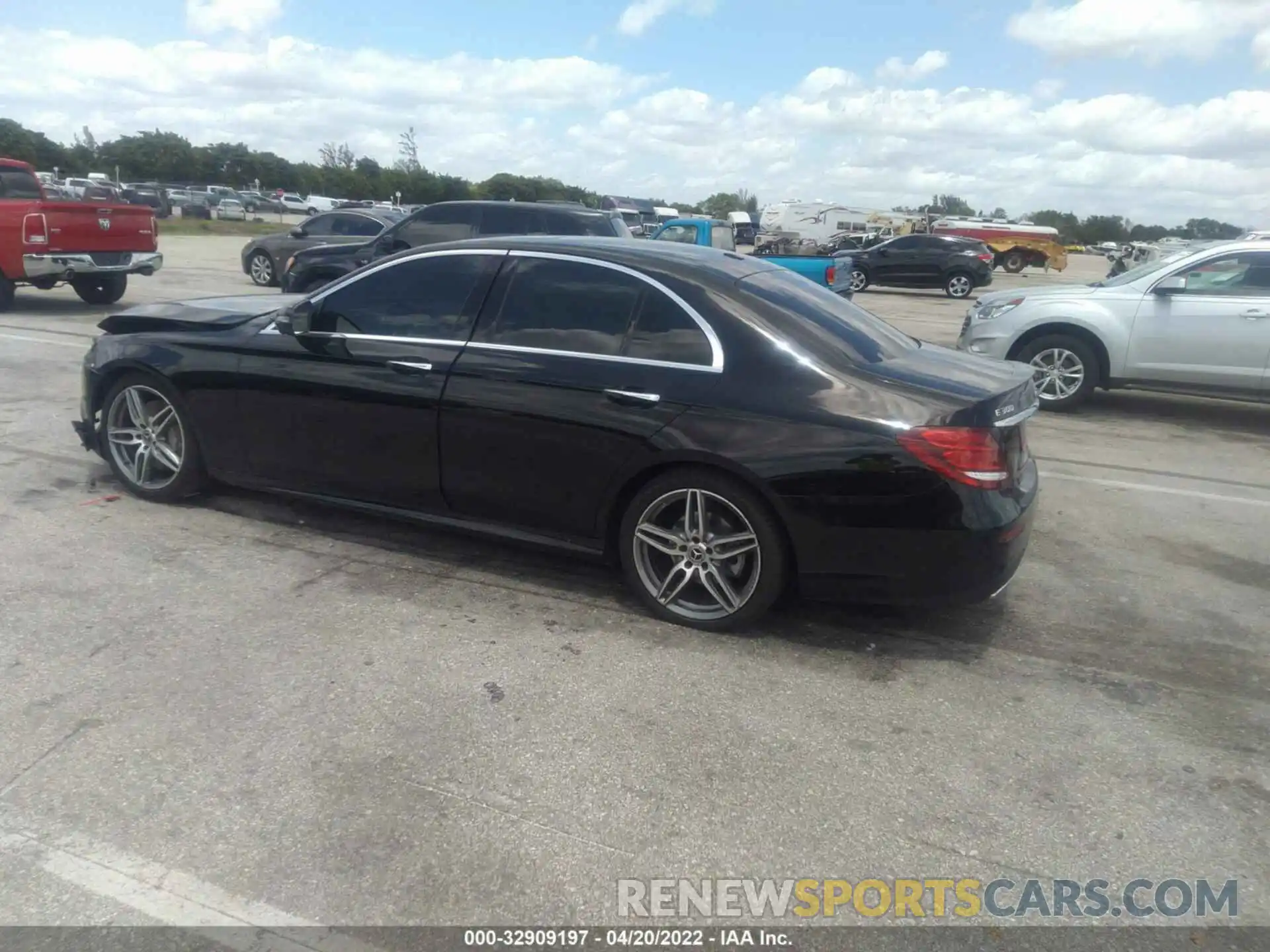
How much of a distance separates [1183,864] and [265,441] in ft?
14.6

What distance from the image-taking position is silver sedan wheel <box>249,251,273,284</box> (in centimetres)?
1848

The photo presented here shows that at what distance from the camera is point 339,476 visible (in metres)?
5.06

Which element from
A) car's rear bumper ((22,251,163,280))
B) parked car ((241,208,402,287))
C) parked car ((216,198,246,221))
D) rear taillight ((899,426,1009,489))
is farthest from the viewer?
parked car ((216,198,246,221))

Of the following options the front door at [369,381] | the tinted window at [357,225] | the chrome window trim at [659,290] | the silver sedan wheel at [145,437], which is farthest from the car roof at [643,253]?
the tinted window at [357,225]

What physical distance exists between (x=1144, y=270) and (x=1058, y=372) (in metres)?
1.27

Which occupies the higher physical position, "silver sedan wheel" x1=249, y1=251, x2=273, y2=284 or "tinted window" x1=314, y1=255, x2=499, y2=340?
"tinted window" x1=314, y1=255, x2=499, y2=340

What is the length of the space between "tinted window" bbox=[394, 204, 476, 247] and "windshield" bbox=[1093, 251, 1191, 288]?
753 centimetres

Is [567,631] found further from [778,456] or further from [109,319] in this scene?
[109,319]

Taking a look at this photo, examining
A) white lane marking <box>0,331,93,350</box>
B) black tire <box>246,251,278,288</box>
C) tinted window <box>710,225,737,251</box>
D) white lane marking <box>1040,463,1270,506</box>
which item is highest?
tinted window <box>710,225,737,251</box>

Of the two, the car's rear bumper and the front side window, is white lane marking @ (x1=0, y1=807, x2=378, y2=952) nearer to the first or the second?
the car's rear bumper

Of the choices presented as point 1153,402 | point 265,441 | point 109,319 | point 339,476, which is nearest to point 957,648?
point 339,476

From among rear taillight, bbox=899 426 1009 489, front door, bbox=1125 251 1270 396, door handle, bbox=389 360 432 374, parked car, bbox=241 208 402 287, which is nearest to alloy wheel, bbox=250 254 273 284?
parked car, bbox=241 208 402 287

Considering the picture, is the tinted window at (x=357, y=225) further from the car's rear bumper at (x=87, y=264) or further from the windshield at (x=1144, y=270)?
the windshield at (x=1144, y=270)

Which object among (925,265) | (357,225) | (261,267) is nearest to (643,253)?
(357,225)
